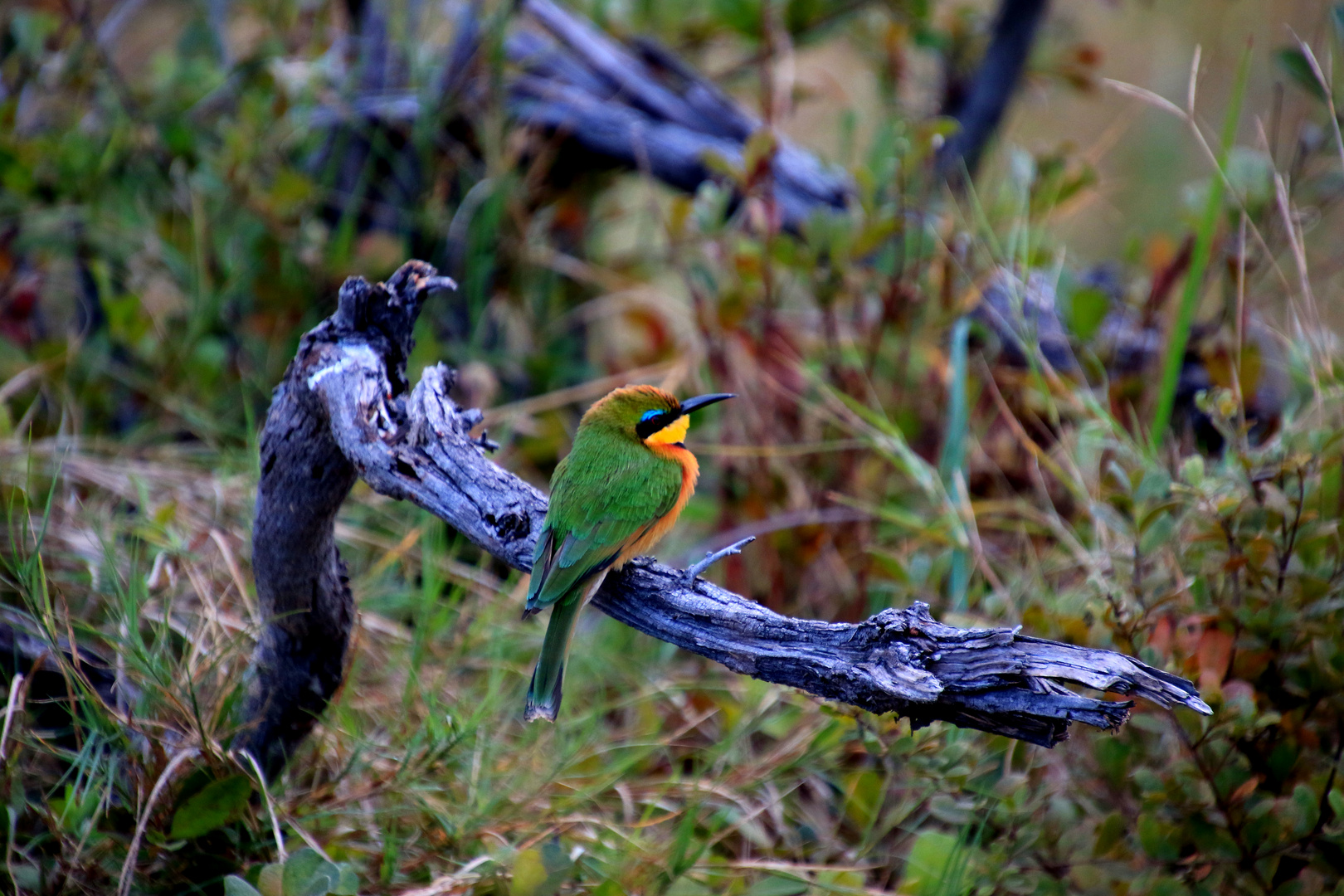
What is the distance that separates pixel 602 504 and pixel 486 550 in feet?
1.12

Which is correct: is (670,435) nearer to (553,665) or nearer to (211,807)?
(553,665)

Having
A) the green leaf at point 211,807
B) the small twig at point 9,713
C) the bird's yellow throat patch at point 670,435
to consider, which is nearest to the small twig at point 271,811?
the green leaf at point 211,807

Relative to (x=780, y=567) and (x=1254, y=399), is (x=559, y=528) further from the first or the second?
(x=1254, y=399)

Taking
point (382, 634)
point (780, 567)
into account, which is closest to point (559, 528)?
point (382, 634)

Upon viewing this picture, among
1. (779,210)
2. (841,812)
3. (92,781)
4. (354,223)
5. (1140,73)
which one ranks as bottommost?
(841,812)

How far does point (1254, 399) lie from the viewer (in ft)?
10.6

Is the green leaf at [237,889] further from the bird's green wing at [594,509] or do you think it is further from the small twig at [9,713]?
the bird's green wing at [594,509]

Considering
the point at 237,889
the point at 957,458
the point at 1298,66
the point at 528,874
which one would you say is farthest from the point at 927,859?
the point at 1298,66

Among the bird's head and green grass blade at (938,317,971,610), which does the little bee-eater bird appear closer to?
the bird's head

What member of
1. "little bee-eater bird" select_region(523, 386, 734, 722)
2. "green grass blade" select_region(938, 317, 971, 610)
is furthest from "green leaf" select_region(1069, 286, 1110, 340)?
"little bee-eater bird" select_region(523, 386, 734, 722)

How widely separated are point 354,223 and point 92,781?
2.62 m

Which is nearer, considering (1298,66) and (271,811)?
(271,811)

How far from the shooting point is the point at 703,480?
4.14 m

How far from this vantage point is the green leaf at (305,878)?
184cm
